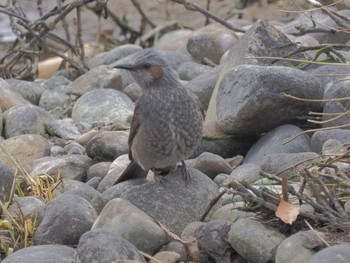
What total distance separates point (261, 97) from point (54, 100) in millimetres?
3188

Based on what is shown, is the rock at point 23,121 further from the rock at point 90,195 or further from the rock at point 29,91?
the rock at point 90,195

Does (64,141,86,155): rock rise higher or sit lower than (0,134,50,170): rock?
lower

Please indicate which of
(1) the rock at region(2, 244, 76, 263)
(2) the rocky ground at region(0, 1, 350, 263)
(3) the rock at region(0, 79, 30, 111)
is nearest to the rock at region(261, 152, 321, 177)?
(2) the rocky ground at region(0, 1, 350, 263)

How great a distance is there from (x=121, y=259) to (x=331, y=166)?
1.19 metres

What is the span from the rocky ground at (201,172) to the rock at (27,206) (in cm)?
1

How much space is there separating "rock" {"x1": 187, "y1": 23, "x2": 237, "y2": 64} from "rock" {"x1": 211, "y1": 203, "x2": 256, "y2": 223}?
14.8ft

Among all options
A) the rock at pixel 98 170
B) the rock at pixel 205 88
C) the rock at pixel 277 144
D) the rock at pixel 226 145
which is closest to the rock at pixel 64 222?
the rock at pixel 98 170

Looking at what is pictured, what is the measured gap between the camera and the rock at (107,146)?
21.0ft

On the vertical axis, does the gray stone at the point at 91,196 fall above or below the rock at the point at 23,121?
above

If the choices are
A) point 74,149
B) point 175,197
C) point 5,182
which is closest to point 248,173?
point 175,197

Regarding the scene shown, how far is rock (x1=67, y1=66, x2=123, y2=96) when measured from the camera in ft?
27.9

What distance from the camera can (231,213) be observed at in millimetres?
4645

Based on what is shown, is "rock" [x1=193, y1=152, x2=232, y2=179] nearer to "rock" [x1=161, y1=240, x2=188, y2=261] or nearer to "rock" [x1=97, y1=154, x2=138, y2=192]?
"rock" [x1=97, y1=154, x2=138, y2=192]

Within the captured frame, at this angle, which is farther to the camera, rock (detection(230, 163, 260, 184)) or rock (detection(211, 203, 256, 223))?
rock (detection(230, 163, 260, 184))
